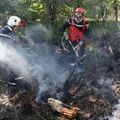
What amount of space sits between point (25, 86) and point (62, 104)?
149cm

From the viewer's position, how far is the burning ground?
735cm

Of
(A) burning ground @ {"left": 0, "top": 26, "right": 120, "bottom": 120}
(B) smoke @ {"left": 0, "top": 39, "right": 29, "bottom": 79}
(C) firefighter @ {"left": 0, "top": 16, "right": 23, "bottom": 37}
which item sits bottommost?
(A) burning ground @ {"left": 0, "top": 26, "right": 120, "bottom": 120}

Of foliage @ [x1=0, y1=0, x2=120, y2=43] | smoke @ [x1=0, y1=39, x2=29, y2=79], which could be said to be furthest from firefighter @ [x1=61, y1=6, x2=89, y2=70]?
foliage @ [x1=0, y1=0, x2=120, y2=43]

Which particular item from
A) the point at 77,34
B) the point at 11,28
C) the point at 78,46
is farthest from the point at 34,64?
the point at 77,34

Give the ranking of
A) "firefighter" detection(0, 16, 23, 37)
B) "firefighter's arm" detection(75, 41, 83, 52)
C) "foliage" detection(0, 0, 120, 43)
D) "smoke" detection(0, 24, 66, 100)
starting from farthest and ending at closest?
"foliage" detection(0, 0, 120, 43) < "firefighter's arm" detection(75, 41, 83, 52) < "firefighter" detection(0, 16, 23, 37) < "smoke" detection(0, 24, 66, 100)

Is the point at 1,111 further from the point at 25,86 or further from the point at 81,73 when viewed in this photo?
the point at 81,73

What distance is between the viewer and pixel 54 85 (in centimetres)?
828

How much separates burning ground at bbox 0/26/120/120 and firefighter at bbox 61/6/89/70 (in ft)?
2.04

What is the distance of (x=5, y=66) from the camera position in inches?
371

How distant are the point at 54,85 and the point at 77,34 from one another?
246cm

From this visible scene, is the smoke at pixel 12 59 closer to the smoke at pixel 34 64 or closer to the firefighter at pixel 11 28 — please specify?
the smoke at pixel 34 64

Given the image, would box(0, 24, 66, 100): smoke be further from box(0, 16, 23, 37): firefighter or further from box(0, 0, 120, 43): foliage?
box(0, 0, 120, 43): foliage

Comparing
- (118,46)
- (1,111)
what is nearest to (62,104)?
(1,111)

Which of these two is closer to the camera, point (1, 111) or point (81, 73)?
point (1, 111)
